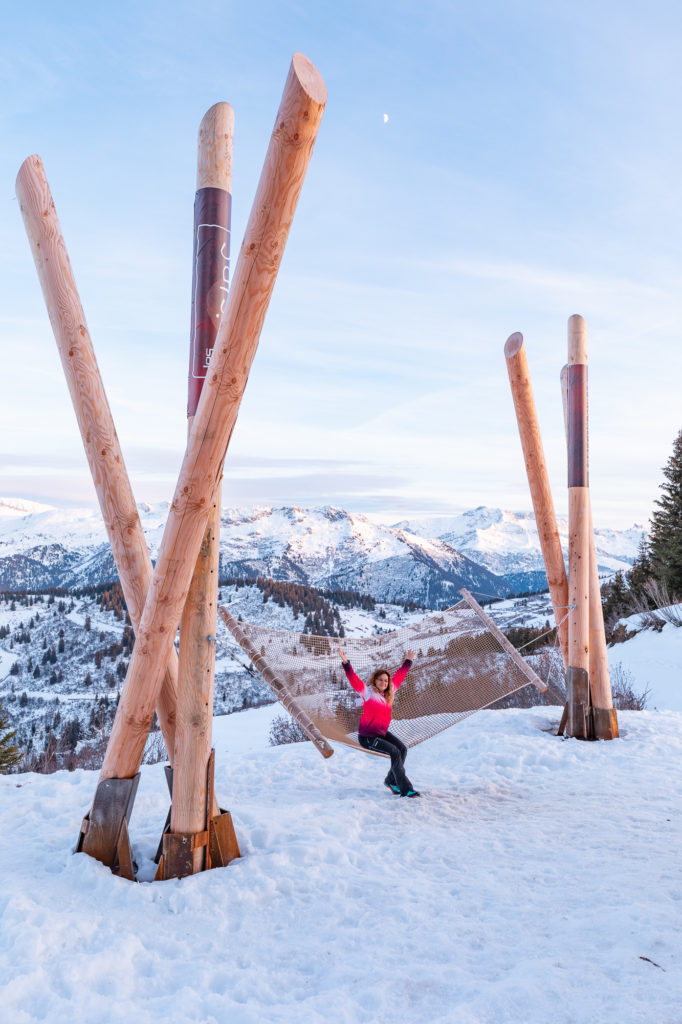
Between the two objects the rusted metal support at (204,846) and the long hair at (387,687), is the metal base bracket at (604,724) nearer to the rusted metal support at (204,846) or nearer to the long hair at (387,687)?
the long hair at (387,687)

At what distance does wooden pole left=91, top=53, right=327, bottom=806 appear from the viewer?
2.66 m

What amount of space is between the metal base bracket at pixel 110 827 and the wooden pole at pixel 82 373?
34cm

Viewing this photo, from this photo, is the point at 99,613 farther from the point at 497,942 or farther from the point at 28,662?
the point at 497,942

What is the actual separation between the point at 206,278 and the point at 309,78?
1.16m

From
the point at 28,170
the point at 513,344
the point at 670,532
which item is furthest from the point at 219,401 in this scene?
the point at 670,532

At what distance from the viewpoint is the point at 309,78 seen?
262 centimetres

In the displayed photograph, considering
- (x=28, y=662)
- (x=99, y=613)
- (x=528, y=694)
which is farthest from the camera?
(x=99, y=613)

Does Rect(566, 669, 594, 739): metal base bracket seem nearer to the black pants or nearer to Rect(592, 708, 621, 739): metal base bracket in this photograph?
Rect(592, 708, 621, 739): metal base bracket

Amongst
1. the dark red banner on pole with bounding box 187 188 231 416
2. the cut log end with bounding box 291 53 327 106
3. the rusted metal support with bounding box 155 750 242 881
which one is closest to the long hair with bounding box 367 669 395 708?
the rusted metal support with bounding box 155 750 242 881

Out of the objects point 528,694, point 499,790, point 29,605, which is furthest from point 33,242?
point 29,605

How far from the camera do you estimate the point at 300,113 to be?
8.58 ft

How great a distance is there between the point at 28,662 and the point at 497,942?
81437mm

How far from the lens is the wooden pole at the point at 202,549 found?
3369mm

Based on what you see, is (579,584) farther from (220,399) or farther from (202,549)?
(220,399)
